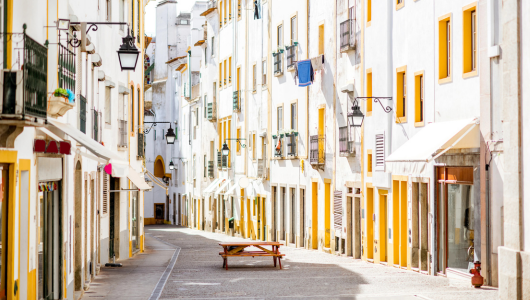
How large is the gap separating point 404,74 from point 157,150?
51400 millimetres

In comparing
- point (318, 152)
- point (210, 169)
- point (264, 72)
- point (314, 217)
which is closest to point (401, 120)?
point (318, 152)

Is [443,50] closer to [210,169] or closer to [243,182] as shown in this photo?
[243,182]

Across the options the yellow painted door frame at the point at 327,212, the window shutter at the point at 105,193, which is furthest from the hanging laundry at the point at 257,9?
the window shutter at the point at 105,193

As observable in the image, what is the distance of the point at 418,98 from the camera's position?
864 inches

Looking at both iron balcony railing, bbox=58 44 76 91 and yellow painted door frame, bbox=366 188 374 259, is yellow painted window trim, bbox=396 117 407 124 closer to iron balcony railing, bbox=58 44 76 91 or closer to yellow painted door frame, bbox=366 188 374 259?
yellow painted door frame, bbox=366 188 374 259

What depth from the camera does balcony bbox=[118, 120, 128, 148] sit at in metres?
26.7

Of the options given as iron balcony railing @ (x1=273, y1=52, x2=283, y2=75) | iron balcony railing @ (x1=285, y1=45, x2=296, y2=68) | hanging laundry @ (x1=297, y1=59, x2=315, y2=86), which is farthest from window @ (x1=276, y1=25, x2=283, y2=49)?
hanging laundry @ (x1=297, y1=59, x2=315, y2=86)

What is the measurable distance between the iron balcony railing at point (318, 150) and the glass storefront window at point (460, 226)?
11426 millimetres

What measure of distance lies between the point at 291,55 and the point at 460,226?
1738 centimetres

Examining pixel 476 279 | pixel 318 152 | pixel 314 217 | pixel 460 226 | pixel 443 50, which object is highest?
pixel 443 50

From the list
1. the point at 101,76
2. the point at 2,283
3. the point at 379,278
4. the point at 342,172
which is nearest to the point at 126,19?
the point at 101,76

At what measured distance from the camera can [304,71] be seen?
32.1 metres

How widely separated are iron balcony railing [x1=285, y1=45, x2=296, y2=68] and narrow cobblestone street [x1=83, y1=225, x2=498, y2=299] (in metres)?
11.3

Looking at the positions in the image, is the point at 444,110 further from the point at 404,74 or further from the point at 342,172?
the point at 342,172
